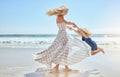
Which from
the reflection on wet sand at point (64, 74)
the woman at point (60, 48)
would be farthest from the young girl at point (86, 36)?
the reflection on wet sand at point (64, 74)

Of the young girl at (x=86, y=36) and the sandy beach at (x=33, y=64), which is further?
the sandy beach at (x=33, y=64)

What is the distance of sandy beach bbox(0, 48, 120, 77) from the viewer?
11.4 ft

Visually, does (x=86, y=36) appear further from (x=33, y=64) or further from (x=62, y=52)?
(x=33, y=64)

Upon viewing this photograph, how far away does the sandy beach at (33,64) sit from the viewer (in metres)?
3.48

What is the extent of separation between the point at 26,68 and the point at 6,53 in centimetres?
111

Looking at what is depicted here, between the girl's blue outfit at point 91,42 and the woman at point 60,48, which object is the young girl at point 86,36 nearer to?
the girl's blue outfit at point 91,42

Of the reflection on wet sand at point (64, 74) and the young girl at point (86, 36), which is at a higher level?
the young girl at point (86, 36)

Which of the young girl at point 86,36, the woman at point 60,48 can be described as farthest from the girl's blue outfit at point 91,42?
the woman at point 60,48

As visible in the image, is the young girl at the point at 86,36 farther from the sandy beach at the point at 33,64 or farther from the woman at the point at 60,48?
the sandy beach at the point at 33,64

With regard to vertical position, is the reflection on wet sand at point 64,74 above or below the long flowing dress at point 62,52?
below

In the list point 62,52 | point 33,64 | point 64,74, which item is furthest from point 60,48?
point 33,64

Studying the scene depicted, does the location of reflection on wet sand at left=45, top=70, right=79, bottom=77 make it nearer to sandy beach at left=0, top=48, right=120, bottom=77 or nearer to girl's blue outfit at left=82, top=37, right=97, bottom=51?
sandy beach at left=0, top=48, right=120, bottom=77

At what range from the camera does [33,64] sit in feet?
12.9

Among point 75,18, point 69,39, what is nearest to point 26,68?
point 69,39
